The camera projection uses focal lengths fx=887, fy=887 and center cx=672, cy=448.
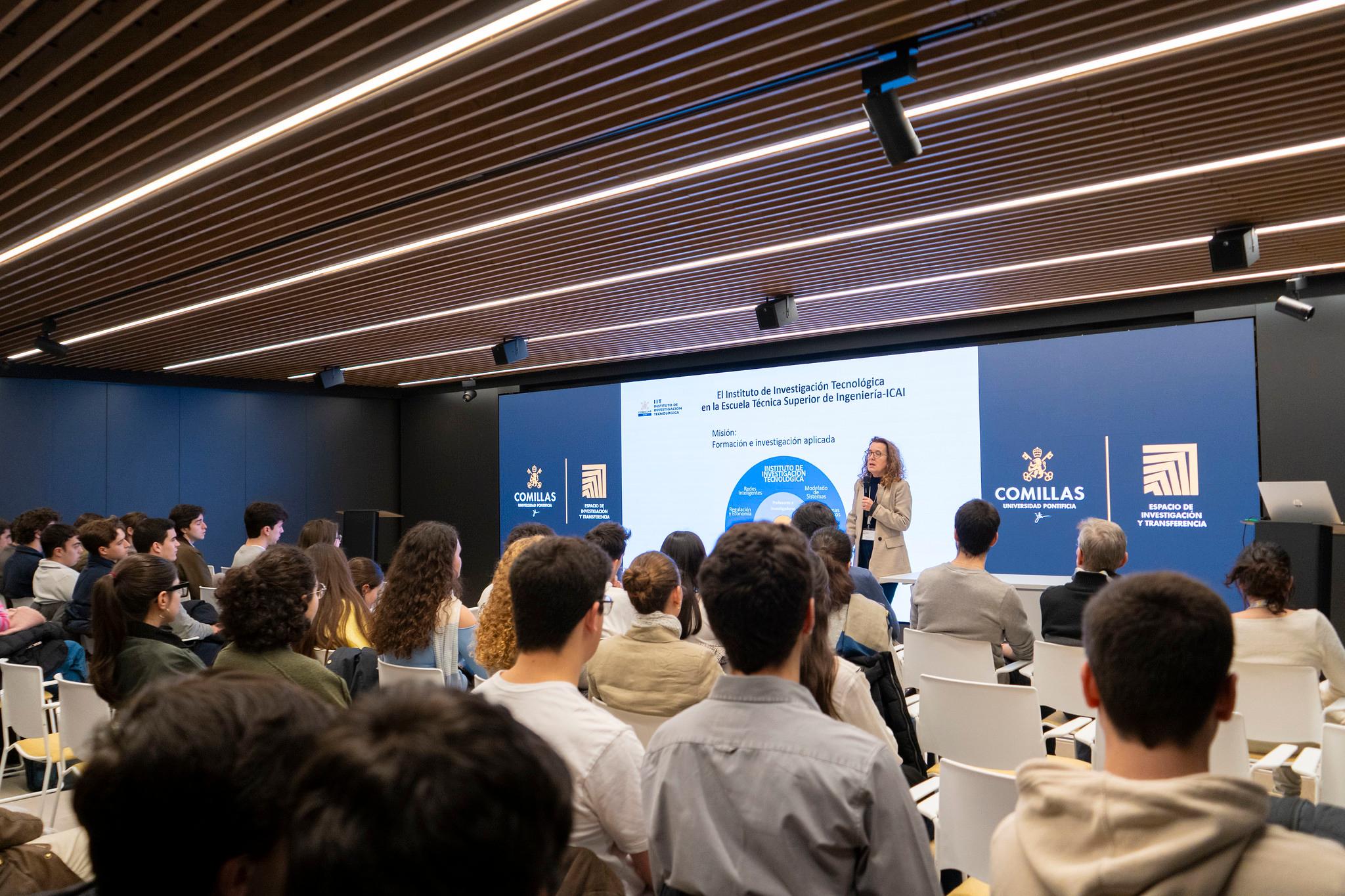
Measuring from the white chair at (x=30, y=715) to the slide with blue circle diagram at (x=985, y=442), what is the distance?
16.4 ft

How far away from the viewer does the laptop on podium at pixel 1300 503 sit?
5.73m

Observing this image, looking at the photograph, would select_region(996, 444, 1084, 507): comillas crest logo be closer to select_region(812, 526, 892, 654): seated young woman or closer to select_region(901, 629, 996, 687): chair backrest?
select_region(901, 629, 996, 687): chair backrest

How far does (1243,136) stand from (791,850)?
14.1 ft

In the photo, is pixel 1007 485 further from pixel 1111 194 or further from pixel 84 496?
pixel 84 496

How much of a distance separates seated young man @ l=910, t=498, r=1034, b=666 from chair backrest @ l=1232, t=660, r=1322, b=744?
95cm

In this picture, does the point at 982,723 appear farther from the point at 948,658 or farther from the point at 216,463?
the point at 216,463

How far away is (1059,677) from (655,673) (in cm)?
206

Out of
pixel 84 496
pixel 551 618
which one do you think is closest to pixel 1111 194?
pixel 551 618

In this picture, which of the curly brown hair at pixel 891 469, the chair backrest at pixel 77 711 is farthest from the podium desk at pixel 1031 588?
the chair backrest at pixel 77 711

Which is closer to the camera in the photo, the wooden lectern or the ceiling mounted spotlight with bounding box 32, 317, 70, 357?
the ceiling mounted spotlight with bounding box 32, 317, 70, 357

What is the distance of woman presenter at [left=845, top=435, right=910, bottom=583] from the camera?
7.27 m

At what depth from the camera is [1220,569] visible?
7.33 metres

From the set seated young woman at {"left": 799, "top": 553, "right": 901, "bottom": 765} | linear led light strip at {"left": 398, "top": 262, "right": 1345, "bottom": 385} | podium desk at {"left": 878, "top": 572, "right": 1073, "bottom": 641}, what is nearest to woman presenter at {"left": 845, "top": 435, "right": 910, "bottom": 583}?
podium desk at {"left": 878, "top": 572, "right": 1073, "bottom": 641}

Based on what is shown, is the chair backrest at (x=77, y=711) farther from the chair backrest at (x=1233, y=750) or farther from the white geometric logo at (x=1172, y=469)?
the white geometric logo at (x=1172, y=469)
